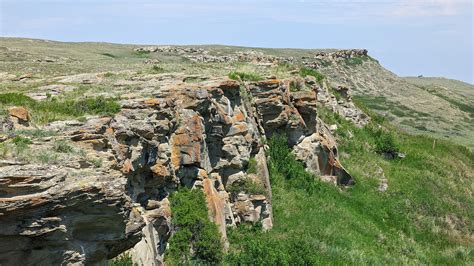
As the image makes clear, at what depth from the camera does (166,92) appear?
18.3 metres

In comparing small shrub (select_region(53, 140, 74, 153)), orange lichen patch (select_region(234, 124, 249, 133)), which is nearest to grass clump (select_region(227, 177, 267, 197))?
orange lichen patch (select_region(234, 124, 249, 133))

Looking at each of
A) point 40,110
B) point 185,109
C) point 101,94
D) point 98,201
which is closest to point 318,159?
point 185,109

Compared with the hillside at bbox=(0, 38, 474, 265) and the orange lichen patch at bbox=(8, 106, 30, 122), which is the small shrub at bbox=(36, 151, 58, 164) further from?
the orange lichen patch at bbox=(8, 106, 30, 122)

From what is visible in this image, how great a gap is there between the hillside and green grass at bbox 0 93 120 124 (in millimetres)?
74

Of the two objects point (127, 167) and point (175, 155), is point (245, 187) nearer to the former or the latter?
point (175, 155)

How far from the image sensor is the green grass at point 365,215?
787 inches

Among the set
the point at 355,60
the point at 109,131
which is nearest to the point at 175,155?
the point at 109,131

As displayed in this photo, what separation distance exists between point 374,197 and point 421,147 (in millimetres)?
12912

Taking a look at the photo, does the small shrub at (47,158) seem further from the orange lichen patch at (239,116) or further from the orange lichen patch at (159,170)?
the orange lichen patch at (239,116)

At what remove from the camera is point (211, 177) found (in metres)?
19.6

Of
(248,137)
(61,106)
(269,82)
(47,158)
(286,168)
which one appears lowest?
(286,168)

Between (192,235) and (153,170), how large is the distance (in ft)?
8.78

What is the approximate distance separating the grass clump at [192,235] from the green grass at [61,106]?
3.75 m

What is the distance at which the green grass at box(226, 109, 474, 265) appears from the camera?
1998cm
